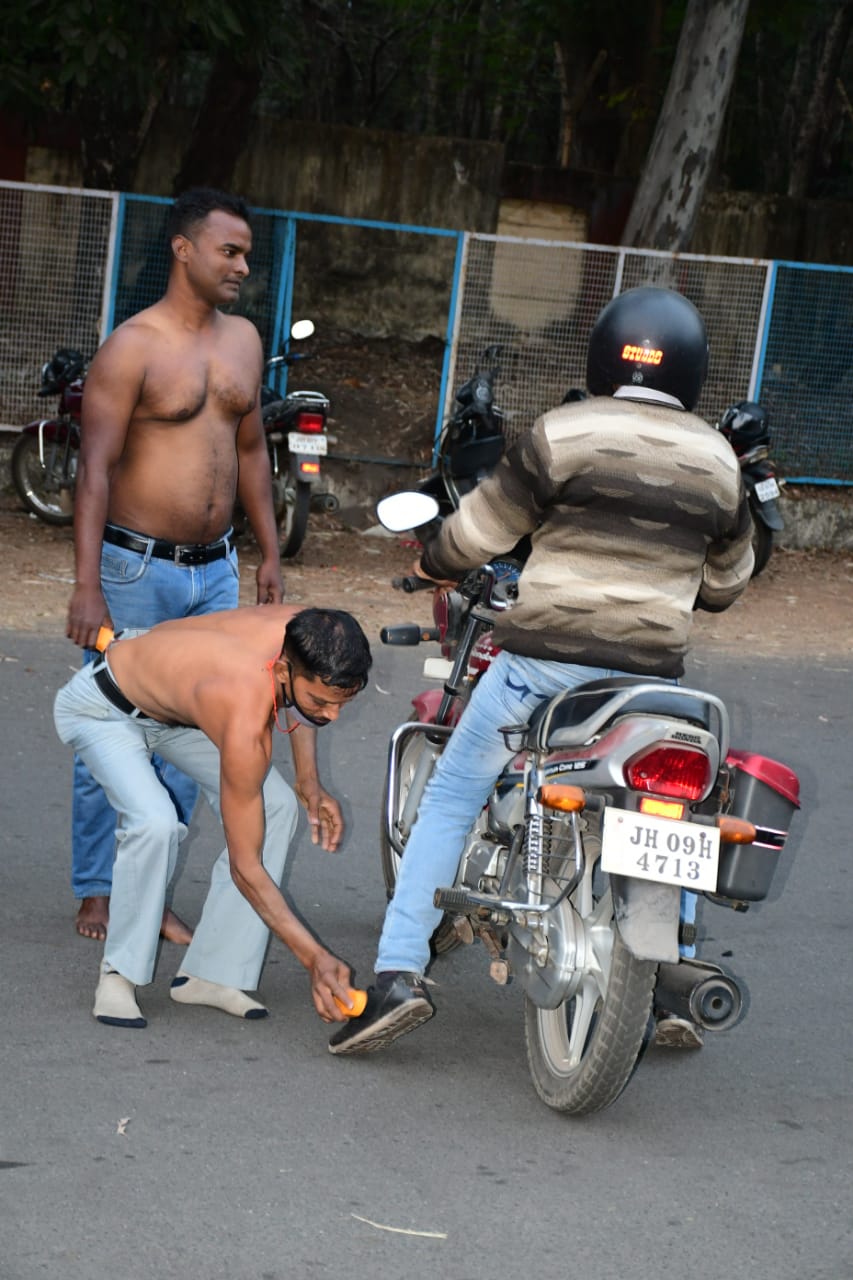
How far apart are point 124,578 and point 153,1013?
131 cm

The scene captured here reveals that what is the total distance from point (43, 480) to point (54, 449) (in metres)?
0.24

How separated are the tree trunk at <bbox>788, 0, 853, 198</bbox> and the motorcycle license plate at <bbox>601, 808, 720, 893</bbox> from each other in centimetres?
1848

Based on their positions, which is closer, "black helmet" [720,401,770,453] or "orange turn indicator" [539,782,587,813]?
"orange turn indicator" [539,782,587,813]

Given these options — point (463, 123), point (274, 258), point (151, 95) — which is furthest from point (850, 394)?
point (463, 123)

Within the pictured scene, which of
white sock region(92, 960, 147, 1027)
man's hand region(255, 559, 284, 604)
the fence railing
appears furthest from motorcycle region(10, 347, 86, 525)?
white sock region(92, 960, 147, 1027)

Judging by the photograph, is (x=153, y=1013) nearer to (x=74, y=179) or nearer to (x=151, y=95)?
(x=151, y=95)

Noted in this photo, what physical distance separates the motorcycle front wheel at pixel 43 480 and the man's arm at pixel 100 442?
20.9ft

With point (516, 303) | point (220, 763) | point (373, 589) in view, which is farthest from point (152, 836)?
point (516, 303)

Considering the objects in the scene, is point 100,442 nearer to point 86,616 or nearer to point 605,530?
point 86,616

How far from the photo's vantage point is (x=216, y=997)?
453 cm

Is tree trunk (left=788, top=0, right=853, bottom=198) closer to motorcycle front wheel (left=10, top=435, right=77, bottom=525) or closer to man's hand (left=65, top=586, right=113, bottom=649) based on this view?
motorcycle front wheel (left=10, top=435, right=77, bottom=525)

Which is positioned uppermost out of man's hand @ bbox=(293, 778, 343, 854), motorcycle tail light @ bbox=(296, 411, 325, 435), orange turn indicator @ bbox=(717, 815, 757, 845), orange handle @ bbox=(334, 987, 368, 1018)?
orange turn indicator @ bbox=(717, 815, 757, 845)

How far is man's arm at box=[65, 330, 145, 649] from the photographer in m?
4.80

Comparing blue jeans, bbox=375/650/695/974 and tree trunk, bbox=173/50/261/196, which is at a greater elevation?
tree trunk, bbox=173/50/261/196
